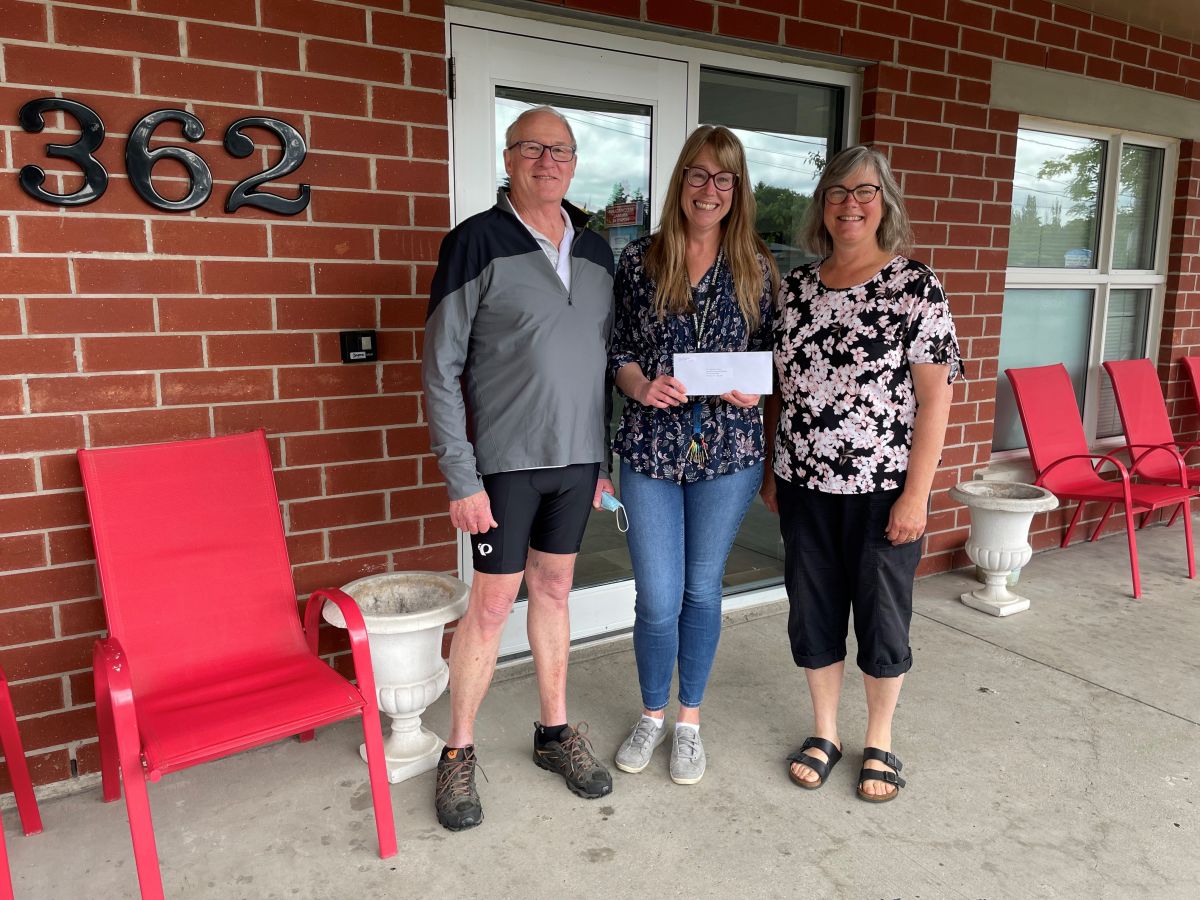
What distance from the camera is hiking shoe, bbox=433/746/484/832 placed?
2.20 m

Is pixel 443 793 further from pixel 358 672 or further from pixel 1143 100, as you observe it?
pixel 1143 100

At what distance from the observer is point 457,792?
2236mm

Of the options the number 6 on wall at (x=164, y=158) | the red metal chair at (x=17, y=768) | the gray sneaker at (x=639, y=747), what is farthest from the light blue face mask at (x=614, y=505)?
the red metal chair at (x=17, y=768)

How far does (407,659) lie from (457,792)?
1.22ft

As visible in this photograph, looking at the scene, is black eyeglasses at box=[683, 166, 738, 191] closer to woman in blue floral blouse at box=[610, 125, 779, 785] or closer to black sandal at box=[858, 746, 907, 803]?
woman in blue floral blouse at box=[610, 125, 779, 785]

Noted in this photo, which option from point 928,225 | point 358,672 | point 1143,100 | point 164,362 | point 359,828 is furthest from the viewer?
point 1143,100

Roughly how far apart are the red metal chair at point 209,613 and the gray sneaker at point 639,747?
0.67m

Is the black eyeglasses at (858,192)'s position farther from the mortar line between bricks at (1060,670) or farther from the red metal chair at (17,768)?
the red metal chair at (17,768)

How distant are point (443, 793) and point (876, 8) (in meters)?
3.30

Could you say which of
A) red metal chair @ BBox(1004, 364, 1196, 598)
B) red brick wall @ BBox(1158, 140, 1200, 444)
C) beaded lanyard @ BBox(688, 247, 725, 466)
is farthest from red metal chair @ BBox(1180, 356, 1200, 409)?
beaded lanyard @ BBox(688, 247, 725, 466)

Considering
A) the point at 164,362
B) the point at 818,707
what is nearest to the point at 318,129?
the point at 164,362

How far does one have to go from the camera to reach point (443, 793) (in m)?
2.24

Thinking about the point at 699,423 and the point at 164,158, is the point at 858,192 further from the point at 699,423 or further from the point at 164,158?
the point at 164,158

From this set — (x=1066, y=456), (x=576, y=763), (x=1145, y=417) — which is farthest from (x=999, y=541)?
(x=576, y=763)
